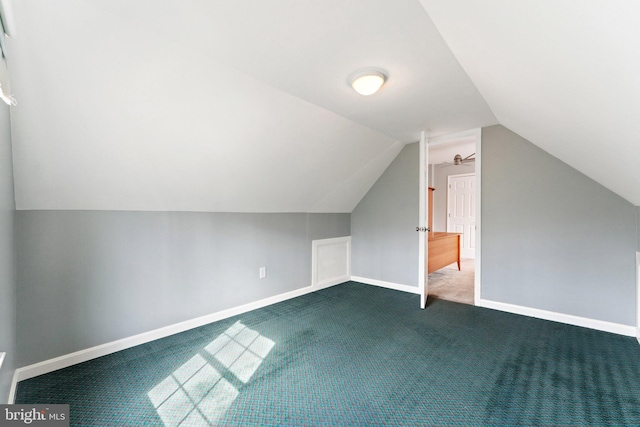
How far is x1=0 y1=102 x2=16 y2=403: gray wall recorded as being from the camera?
1.35 m

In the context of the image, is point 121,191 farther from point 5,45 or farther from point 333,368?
point 333,368

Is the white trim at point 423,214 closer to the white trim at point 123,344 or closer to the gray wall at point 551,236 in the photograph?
the gray wall at point 551,236

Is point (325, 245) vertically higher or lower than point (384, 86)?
lower

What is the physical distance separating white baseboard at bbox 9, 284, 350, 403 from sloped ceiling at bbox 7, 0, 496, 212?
1088 mm

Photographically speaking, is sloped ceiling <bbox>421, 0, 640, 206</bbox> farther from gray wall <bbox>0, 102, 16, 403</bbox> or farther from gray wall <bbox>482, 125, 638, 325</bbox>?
gray wall <bbox>0, 102, 16, 403</bbox>

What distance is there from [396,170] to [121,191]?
11.1ft

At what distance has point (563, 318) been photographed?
2.80 meters

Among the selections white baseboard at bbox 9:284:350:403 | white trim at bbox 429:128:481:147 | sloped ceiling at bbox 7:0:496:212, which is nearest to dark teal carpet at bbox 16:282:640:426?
white baseboard at bbox 9:284:350:403

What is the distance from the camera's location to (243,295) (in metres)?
3.08

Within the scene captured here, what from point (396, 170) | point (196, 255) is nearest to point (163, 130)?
point (196, 255)

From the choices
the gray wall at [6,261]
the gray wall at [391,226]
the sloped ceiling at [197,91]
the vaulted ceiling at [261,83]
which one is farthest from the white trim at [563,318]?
the gray wall at [6,261]

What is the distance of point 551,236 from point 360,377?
2.56 m

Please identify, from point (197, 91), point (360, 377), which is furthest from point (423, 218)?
point (197, 91)

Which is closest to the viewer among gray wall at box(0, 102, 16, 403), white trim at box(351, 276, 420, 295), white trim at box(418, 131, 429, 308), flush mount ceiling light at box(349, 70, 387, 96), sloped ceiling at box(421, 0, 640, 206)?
sloped ceiling at box(421, 0, 640, 206)
